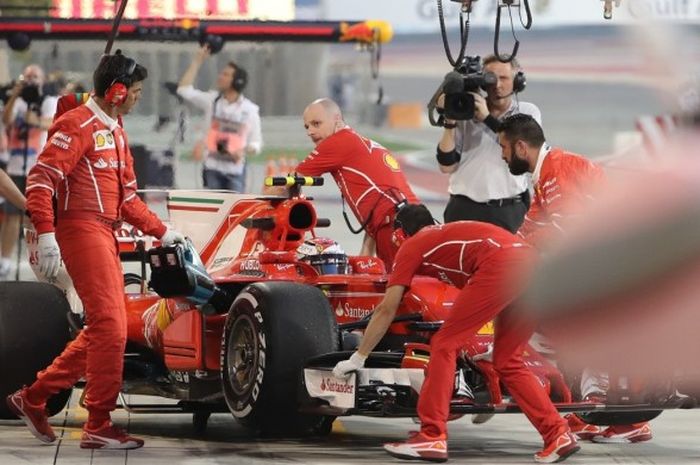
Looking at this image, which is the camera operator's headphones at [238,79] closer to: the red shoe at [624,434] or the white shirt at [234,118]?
the white shirt at [234,118]

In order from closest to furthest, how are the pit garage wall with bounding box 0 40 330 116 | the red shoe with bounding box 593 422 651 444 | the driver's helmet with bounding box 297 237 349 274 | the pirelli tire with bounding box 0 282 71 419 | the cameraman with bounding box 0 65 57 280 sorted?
the red shoe with bounding box 593 422 651 444 → the driver's helmet with bounding box 297 237 349 274 → the pirelli tire with bounding box 0 282 71 419 → the pit garage wall with bounding box 0 40 330 116 → the cameraman with bounding box 0 65 57 280

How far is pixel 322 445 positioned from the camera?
871 cm

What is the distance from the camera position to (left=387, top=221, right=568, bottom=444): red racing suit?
7.70 meters

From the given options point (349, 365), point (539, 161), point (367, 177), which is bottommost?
point (349, 365)

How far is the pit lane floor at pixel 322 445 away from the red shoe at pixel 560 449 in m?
0.20

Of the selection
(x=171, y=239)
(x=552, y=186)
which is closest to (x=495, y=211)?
(x=552, y=186)

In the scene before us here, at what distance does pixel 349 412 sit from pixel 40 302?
222cm

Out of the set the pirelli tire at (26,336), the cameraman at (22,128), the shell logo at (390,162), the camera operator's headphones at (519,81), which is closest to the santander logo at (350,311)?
the shell logo at (390,162)

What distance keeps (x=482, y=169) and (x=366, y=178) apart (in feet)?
3.37

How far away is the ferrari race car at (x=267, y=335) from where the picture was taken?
7.97m

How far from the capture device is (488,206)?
10.6m

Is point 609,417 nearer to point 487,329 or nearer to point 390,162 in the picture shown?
point 487,329

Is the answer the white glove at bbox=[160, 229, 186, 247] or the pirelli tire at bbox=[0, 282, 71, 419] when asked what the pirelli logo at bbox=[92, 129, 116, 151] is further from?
the pirelli tire at bbox=[0, 282, 71, 419]

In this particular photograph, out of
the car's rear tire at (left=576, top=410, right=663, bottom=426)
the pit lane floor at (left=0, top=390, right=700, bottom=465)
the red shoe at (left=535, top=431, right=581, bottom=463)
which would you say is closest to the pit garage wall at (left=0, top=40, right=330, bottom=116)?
the pit lane floor at (left=0, top=390, right=700, bottom=465)
